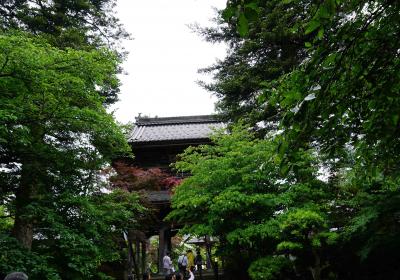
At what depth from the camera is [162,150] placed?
17844mm

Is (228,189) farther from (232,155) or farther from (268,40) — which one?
(268,40)

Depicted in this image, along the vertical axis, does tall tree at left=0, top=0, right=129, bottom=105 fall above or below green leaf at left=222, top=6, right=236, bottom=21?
above

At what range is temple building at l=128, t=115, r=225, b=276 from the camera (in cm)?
1579

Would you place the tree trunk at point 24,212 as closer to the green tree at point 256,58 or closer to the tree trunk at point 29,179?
the tree trunk at point 29,179

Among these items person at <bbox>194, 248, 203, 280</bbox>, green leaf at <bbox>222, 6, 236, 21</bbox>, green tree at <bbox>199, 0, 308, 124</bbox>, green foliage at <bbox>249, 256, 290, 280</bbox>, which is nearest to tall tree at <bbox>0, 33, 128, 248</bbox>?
green leaf at <bbox>222, 6, 236, 21</bbox>

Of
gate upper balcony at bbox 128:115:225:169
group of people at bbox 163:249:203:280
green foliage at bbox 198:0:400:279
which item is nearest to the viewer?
green foliage at bbox 198:0:400:279

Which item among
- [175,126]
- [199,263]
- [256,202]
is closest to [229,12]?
[256,202]

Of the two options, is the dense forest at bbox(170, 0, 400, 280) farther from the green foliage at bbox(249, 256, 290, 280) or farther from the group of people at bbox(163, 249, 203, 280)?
the group of people at bbox(163, 249, 203, 280)

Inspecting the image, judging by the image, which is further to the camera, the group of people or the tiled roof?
the tiled roof

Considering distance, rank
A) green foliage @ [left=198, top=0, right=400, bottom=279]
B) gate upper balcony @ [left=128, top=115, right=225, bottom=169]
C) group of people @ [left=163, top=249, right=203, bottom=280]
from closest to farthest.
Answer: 1. green foliage @ [left=198, top=0, right=400, bottom=279]
2. group of people @ [left=163, top=249, right=203, bottom=280]
3. gate upper balcony @ [left=128, top=115, right=225, bottom=169]

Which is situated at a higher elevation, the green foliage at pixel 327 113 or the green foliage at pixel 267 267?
the green foliage at pixel 327 113

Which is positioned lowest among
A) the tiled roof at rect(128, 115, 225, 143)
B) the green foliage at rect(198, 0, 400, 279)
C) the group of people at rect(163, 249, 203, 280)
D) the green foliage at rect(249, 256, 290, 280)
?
the green foliage at rect(249, 256, 290, 280)

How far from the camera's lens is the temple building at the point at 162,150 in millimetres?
15786

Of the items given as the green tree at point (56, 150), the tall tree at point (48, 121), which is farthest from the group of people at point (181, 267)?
the tall tree at point (48, 121)
